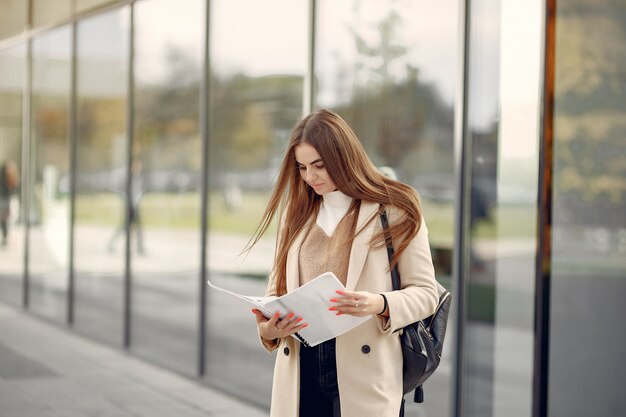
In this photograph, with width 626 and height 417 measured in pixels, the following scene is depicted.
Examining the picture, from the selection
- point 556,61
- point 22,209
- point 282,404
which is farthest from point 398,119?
point 22,209

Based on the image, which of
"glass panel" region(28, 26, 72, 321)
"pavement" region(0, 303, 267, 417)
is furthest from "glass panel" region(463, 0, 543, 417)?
"glass panel" region(28, 26, 72, 321)

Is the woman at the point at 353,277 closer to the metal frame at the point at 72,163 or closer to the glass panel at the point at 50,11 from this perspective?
the metal frame at the point at 72,163

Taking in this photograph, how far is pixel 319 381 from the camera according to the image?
9.81 feet

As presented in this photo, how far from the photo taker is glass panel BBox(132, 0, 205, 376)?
841 centimetres

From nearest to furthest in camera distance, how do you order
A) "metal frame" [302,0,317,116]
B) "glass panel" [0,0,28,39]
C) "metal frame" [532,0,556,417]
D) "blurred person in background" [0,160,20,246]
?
"metal frame" [532,0,556,417], "metal frame" [302,0,317,116], "glass panel" [0,0,28,39], "blurred person in background" [0,160,20,246]

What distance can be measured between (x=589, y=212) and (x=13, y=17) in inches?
392

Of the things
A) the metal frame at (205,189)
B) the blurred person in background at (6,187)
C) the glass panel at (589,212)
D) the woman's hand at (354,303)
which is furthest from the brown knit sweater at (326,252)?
the blurred person in background at (6,187)

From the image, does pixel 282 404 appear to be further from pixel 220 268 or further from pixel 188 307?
pixel 188 307

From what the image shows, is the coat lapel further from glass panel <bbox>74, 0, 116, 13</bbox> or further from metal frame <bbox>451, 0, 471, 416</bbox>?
glass panel <bbox>74, 0, 116, 13</bbox>

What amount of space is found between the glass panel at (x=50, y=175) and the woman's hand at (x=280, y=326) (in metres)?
8.72

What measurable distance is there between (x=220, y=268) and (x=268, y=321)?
5.02m

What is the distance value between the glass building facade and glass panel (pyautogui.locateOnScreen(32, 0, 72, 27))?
0.16 ft

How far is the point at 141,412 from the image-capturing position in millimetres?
6836

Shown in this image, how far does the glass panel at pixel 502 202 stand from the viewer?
5129mm
